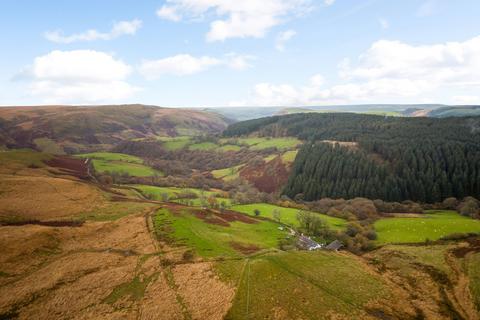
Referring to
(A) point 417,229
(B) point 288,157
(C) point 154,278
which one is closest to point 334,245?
(A) point 417,229

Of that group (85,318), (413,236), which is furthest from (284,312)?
(413,236)

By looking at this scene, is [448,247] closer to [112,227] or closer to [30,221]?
[112,227]

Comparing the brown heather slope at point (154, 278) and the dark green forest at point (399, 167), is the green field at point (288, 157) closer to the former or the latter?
the dark green forest at point (399, 167)

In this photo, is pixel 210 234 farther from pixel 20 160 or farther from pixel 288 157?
pixel 288 157

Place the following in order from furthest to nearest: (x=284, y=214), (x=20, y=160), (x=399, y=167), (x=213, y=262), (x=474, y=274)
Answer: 1. (x=399, y=167)
2. (x=20, y=160)
3. (x=284, y=214)
4. (x=213, y=262)
5. (x=474, y=274)

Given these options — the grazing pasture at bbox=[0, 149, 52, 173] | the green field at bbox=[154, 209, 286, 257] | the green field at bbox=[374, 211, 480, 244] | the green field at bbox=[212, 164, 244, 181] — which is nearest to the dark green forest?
the green field at bbox=[212, 164, 244, 181]

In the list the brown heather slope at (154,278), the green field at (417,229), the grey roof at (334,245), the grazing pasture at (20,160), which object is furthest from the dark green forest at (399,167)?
the grazing pasture at (20,160)

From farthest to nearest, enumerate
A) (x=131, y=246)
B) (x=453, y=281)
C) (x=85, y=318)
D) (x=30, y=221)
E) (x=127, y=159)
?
(x=127, y=159) < (x=30, y=221) < (x=131, y=246) < (x=453, y=281) < (x=85, y=318)

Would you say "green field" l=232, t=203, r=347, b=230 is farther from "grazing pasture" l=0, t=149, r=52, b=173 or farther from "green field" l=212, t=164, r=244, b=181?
"grazing pasture" l=0, t=149, r=52, b=173
